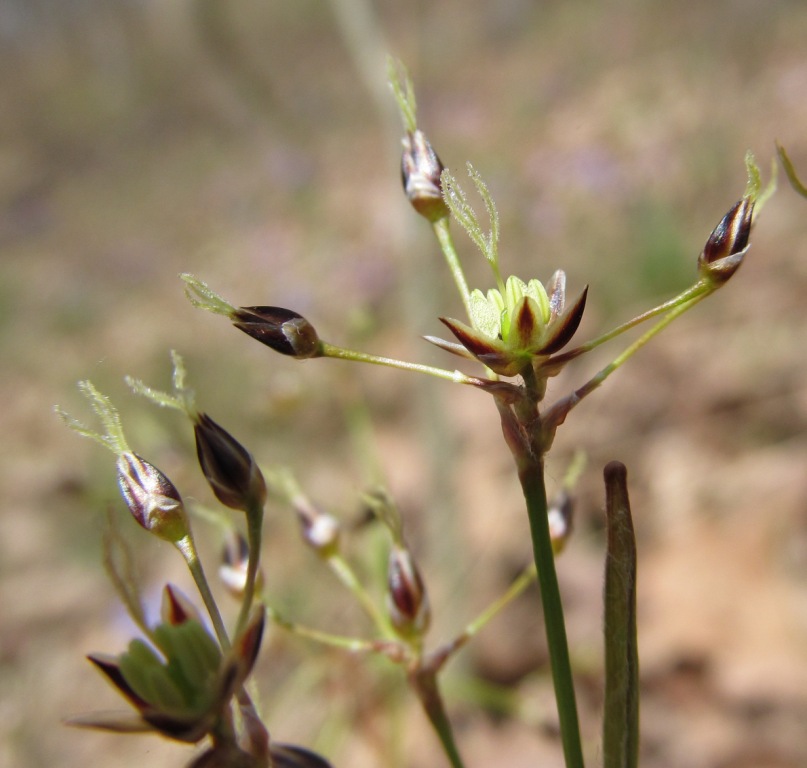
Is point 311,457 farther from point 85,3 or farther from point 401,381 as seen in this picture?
point 85,3

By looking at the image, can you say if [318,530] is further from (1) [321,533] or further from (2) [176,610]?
(2) [176,610]

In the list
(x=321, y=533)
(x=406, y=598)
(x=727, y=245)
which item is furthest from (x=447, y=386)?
(x=727, y=245)

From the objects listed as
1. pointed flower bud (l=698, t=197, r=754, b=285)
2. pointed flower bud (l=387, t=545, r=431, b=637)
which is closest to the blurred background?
pointed flower bud (l=387, t=545, r=431, b=637)

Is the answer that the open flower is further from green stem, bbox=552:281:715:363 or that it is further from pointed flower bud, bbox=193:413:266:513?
pointed flower bud, bbox=193:413:266:513

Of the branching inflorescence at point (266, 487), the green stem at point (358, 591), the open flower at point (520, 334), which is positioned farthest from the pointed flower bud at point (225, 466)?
the green stem at point (358, 591)

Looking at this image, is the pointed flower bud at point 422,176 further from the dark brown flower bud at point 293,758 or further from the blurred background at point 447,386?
the dark brown flower bud at point 293,758

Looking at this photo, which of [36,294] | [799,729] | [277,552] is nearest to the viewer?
[799,729]

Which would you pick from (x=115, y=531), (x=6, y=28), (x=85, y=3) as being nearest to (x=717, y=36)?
(x=115, y=531)
